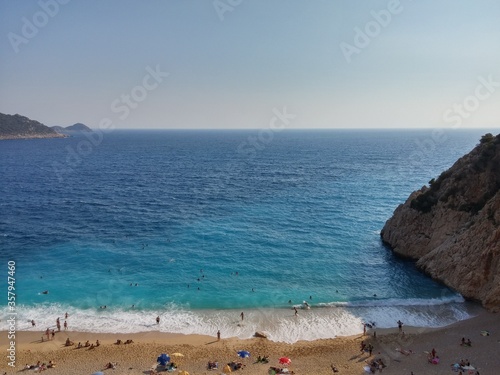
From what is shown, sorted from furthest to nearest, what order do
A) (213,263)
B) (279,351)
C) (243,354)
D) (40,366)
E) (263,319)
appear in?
(213,263) < (263,319) < (279,351) < (243,354) < (40,366)

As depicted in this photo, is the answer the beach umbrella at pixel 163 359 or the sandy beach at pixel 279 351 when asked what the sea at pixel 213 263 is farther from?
the beach umbrella at pixel 163 359

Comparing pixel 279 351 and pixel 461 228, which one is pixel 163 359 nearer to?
pixel 279 351

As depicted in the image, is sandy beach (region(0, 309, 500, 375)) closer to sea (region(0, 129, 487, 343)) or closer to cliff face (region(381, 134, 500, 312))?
sea (region(0, 129, 487, 343))

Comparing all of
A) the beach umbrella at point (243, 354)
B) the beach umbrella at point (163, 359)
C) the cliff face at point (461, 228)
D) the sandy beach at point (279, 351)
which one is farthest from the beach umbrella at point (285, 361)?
the cliff face at point (461, 228)

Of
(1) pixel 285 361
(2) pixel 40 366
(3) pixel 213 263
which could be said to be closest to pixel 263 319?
(1) pixel 285 361

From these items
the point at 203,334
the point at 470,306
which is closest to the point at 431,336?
Answer: the point at 470,306

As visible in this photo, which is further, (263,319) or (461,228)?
(461,228)

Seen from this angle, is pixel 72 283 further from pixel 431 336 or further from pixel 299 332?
pixel 431 336
